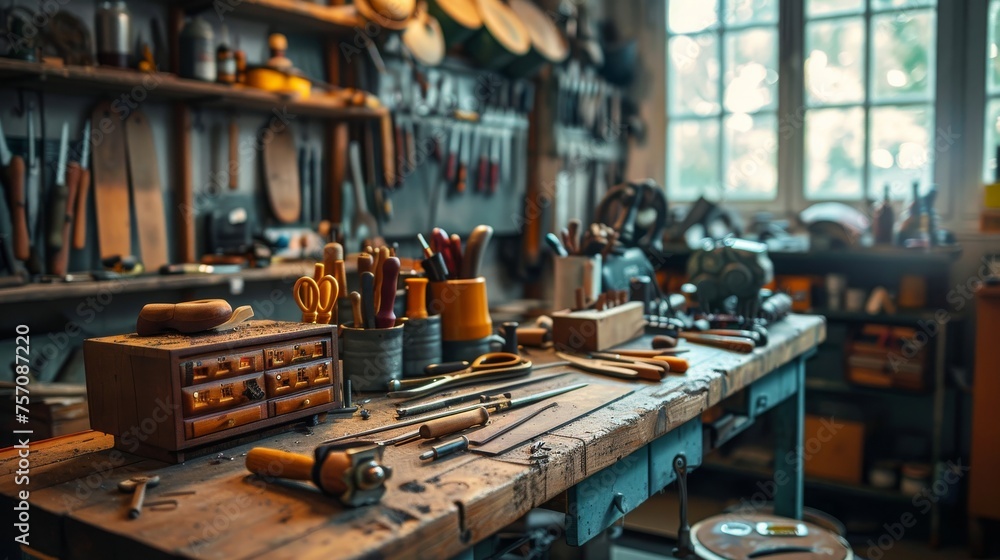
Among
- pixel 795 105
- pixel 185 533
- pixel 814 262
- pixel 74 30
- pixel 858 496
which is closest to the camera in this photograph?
pixel 185 533

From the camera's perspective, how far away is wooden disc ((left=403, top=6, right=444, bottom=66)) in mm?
3764

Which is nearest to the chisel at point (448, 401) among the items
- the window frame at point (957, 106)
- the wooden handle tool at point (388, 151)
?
the wooden handle tool at point (388, 151)

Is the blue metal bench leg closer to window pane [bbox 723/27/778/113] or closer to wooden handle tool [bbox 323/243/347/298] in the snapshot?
wooden handle tool [bbox 323/243/347/298]

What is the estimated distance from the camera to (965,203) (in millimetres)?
4191

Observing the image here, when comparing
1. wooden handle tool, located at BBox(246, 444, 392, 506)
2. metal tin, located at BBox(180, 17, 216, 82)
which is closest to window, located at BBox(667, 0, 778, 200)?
metal tin, located at BBox(180, 17, 216, 82)

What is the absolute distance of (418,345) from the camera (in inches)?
70.6

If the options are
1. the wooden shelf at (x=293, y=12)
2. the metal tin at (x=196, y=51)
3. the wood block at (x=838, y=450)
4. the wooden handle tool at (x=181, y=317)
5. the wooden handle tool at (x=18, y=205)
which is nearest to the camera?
the wooden handle tool at (x=181, y=317)

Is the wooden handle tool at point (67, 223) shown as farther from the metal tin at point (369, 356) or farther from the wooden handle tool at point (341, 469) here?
the wooden handle tool at point (341, 469)

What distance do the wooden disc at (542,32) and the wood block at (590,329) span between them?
2579 mm

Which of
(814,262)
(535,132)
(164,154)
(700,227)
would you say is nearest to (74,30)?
(164,154)

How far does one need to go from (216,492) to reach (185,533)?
0.14 m

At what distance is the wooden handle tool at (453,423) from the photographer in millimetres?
1314

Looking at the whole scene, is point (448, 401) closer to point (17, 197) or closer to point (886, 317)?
point (17, 197)

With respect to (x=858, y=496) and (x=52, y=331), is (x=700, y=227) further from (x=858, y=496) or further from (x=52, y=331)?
(x=52, y=331)
